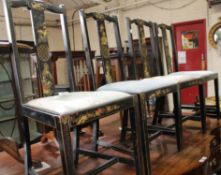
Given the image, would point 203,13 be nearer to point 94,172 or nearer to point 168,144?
point 168,144

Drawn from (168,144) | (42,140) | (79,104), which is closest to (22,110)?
(79,104)

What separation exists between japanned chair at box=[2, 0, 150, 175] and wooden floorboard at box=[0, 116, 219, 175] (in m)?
0.15

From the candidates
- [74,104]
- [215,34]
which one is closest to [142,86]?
[74,104]

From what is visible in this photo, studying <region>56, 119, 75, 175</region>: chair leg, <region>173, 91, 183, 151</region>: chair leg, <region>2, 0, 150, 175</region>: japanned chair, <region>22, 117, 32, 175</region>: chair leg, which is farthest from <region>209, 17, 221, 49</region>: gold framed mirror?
<region>56, 119, 75, 175</region>: chair leg

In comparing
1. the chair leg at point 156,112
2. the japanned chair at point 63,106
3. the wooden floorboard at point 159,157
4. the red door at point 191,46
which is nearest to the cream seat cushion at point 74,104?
the japanned chair at point 63,106

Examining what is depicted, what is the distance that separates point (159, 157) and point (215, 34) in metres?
3.69

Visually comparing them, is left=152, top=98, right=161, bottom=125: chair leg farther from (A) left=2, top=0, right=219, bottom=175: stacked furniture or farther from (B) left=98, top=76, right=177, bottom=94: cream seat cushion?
(B) left=98, top=76, right=177, bottom=94: cream seat cushion

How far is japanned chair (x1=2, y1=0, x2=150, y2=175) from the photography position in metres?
0.95

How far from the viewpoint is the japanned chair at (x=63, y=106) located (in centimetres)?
95

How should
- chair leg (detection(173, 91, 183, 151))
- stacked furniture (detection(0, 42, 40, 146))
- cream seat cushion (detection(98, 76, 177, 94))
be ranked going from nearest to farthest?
cream seat cushion (detection(98, 76, 177, 94)), chair leg (detection(173, 91, 183, 151)), stacked furniture (detection(0, 42, 40, 146))

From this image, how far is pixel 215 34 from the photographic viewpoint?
4.60 meters

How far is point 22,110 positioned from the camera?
1324 millimetres

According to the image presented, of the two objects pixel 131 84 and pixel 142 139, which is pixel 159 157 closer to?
pixel 142 139

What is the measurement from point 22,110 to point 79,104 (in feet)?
1.52
